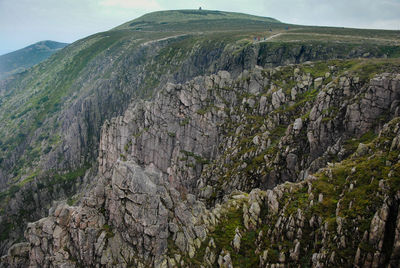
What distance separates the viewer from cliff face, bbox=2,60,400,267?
3066 cm

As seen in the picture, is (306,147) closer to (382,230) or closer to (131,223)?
(382,230)

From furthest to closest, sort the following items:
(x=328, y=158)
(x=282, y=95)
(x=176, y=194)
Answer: (x=282, y=95)
(x=328, y=158)
(x=176, y=194)

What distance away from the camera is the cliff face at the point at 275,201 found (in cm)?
3066

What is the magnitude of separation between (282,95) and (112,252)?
61.5 metres

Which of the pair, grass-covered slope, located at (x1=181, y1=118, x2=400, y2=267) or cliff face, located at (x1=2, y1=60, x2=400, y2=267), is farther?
cliff face, located at (x1=2, y1=60, x2=400, y2=267)

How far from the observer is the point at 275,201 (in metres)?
39.8

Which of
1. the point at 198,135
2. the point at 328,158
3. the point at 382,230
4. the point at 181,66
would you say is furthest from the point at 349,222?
the point at 181,66

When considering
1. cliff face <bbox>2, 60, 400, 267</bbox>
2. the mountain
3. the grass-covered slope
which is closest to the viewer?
the grass-covered slope

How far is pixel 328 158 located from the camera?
171 ft

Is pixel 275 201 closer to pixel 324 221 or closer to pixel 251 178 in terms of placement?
pixel 324 221

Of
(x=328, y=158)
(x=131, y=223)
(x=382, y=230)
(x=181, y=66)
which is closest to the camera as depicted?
(x=382, y=230)

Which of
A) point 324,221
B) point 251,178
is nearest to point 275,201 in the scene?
point 324,221

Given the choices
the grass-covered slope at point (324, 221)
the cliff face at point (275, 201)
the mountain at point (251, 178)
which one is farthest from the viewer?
the mountain at point (251, 178)

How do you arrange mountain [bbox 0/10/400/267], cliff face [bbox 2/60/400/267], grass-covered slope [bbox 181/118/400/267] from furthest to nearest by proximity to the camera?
mountain [bbox 0/10/400/267], cliff face [bbox 2/60/400/267], grass-covered slope [bbox 181/118/400/267]
